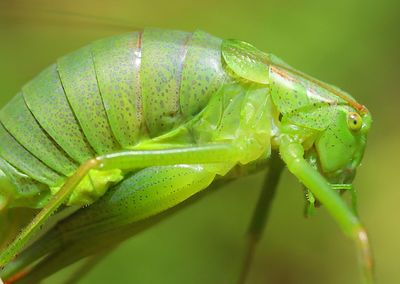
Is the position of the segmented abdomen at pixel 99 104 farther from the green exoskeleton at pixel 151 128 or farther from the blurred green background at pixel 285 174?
the blurred green background at pixel 285 174

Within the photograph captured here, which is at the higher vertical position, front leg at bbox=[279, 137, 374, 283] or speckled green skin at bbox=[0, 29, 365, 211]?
speckled green skin at bbox=[0, 29, 365, 211]

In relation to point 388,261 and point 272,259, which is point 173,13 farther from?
point 388,261

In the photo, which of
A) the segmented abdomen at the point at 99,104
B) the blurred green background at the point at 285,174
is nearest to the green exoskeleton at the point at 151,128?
the segmented abdomen at the point at 99,104

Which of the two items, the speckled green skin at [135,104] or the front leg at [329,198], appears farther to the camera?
the speckled green skin at [135,104]

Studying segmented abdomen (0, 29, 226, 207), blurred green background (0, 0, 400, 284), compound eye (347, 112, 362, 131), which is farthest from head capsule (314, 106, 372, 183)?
blurred green background (0, 0, 400, 284)

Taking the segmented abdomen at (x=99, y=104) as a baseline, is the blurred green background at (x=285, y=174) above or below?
below

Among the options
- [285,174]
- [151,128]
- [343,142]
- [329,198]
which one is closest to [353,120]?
[343,142]

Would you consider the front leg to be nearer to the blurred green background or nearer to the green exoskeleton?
the green exoskeleton

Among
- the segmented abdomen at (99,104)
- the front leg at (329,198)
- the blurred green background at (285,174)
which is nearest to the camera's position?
the front leg at (329,198)
